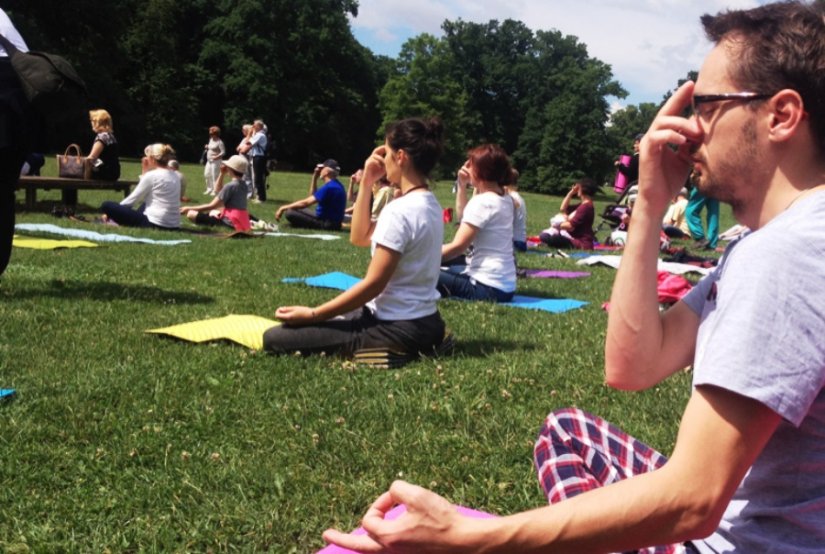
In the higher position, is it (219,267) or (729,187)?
(729,187)

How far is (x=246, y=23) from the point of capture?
183 feet

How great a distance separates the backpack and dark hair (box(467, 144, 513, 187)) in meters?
3.41

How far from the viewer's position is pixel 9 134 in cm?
544

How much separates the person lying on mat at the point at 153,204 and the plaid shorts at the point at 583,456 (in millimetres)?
10838

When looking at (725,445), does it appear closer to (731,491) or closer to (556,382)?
(731,491)

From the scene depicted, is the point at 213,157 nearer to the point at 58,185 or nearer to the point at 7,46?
the point at 58,185

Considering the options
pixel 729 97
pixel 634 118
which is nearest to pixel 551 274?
pixel 729 97

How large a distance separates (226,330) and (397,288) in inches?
45.8

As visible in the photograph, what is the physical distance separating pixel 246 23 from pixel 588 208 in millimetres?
47116

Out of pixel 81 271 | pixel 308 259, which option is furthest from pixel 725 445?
pixel 308 259

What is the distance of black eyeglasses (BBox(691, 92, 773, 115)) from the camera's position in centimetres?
149

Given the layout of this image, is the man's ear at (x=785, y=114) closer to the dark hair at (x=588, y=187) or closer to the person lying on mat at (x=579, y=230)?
the person lying on mat at (x=579, y=230)

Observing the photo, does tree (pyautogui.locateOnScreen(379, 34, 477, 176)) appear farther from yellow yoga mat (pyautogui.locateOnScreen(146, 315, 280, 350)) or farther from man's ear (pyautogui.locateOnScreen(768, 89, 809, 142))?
man's ear (pyautogui.locateOnScreen(768, 89, 809, 142))

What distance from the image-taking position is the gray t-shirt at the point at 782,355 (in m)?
1.26
